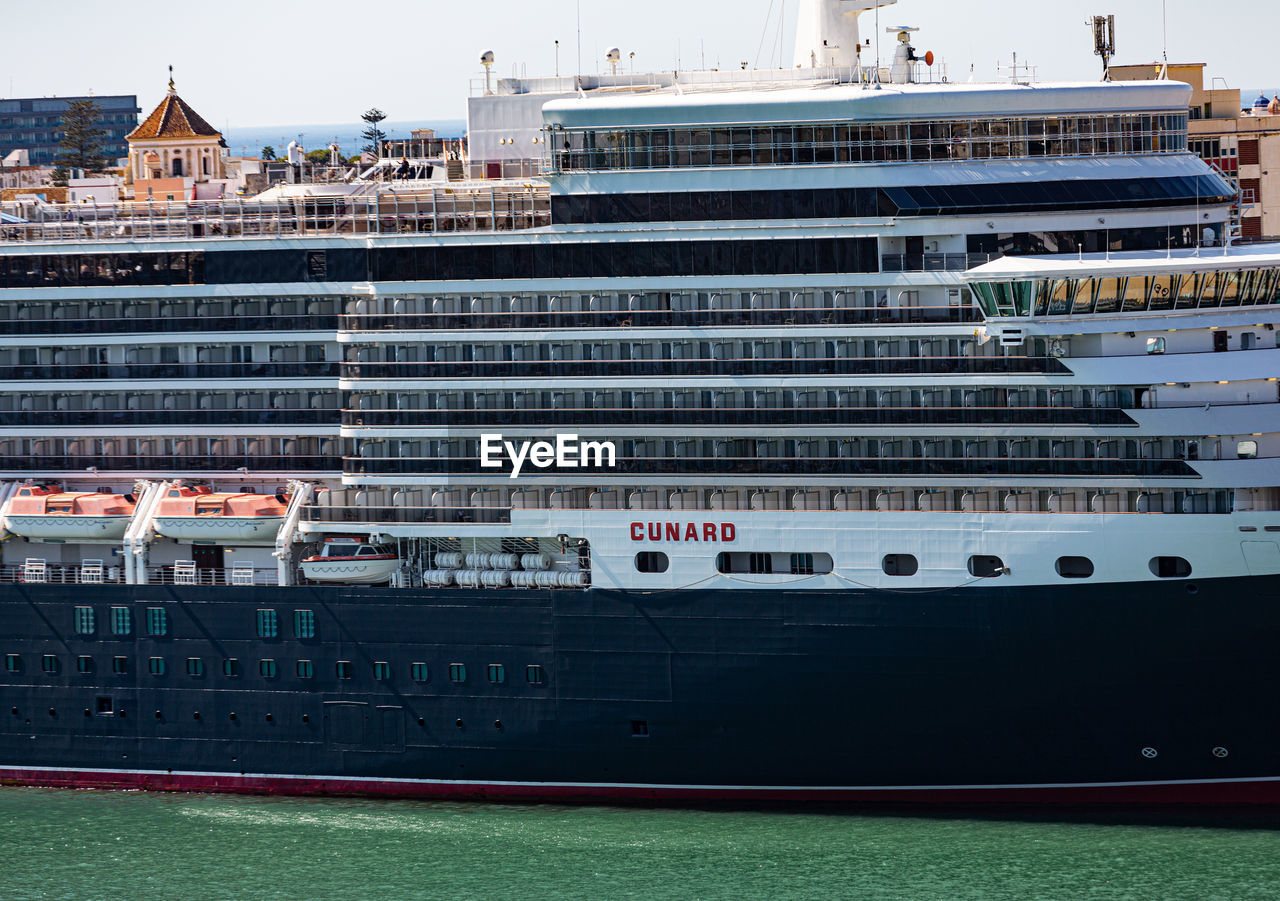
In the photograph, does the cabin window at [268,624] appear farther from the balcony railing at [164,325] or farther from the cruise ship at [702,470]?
the balcony railing at [164,325]

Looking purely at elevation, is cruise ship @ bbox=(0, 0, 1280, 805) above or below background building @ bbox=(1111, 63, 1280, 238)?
below

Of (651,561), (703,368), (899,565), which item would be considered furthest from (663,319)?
(899,565)

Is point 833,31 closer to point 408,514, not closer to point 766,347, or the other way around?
point 766,347

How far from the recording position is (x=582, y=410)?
113ft

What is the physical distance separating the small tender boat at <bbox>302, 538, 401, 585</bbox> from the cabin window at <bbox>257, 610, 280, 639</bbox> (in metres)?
1.08

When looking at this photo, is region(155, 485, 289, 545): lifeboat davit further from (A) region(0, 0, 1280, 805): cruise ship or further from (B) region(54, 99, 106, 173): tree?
(B) region(54, 99, 106, 173): tree

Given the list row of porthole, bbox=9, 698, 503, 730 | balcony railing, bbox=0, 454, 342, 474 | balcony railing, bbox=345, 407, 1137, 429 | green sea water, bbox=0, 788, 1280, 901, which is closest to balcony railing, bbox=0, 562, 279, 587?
balcony railing, bbox=0, 454, 342, 474

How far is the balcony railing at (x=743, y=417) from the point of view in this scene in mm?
32188

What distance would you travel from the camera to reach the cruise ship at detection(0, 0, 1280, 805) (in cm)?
3178

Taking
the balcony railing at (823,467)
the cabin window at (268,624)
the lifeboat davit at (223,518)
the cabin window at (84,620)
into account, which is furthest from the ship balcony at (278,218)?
the cabin window at (268,624)

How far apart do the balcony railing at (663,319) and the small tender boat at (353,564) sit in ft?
15.1

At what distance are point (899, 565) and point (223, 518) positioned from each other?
1428cm

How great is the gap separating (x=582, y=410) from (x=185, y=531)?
9177 millimetres

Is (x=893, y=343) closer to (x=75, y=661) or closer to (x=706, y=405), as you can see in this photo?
(x=706, y=405)
